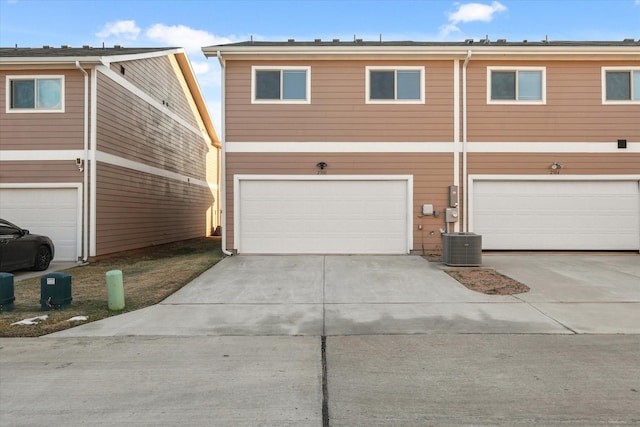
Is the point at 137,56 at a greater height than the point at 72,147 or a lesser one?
greater

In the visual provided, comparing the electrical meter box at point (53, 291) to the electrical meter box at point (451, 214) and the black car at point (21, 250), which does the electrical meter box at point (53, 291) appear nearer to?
the black car at point (21, 250)

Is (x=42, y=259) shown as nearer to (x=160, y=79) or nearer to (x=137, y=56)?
(x=137, y=56)

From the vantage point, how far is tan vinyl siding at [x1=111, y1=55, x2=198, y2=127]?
14.9 m

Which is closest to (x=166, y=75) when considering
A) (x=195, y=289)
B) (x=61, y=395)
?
(x=195, y=289)

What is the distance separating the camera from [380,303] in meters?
7.27

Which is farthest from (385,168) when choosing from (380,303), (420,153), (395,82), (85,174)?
(85,174)

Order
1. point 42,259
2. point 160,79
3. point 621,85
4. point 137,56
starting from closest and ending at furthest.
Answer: point 42,259, point 621,85, point 137,56, point 160,79

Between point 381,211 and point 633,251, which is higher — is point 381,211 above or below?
above

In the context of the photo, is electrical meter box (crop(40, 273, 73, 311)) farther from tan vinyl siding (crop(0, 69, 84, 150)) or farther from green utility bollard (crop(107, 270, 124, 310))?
tan vinyl siding (crop(0, 69, 84, 150))

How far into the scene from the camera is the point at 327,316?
256 inches

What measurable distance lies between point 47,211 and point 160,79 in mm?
7213

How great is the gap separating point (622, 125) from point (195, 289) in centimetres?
1253

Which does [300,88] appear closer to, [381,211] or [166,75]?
[381,211]

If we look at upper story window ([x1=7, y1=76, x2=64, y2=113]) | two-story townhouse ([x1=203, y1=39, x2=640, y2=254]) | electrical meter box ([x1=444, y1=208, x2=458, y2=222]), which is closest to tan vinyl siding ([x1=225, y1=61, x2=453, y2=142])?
two-story townhouse ([x1=203, y1=39, x2=640, y2=254])
